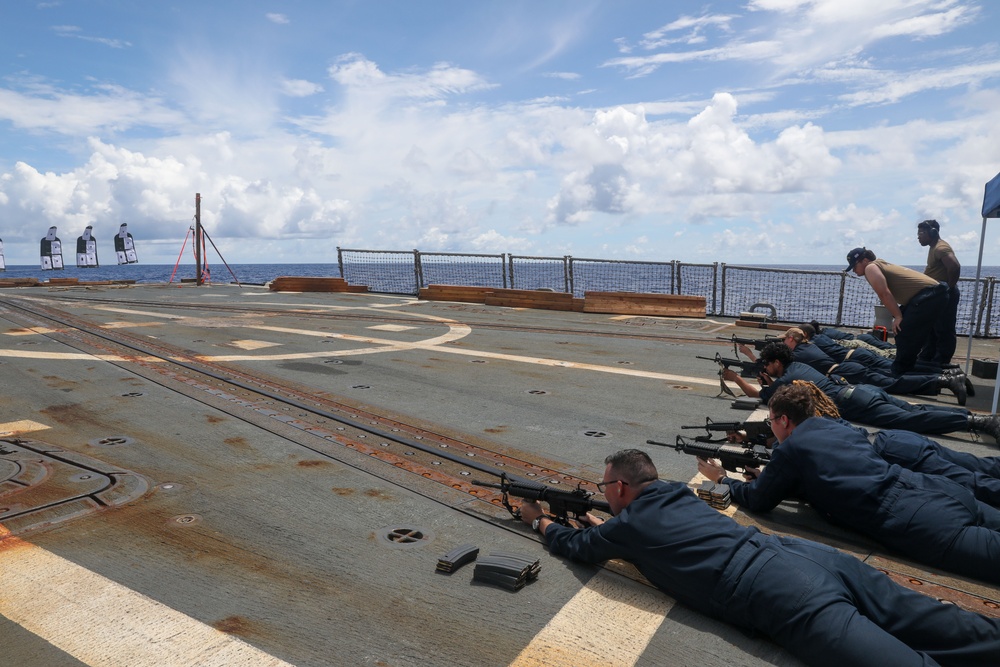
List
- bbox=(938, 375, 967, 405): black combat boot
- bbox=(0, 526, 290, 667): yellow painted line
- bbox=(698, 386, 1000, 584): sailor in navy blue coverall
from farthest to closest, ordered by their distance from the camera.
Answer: bbox=(938, 375, 967, 405): black combat boot → bbox=(698, 386, 1000, 584): sailor in navy blue coverall → bbox=(0, 526, 290, 667): yellow painted line

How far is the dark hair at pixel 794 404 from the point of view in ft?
14.7

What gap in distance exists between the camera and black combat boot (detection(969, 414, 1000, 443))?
20.5 feet

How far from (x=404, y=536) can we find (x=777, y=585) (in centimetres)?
232

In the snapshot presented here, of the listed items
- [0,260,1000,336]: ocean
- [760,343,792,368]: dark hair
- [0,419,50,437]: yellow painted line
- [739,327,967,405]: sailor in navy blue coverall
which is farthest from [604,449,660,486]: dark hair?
[0,260,1000,336]: ocean

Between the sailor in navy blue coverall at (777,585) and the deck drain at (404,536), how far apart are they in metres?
1.06

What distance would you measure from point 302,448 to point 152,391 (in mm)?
3262

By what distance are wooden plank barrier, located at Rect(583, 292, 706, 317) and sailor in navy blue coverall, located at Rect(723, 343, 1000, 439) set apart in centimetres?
1017

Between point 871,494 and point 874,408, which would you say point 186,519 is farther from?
point 874,408

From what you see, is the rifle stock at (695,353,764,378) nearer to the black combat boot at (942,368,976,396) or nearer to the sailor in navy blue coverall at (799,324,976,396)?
the sailor in navy blue coverall at (799,324,976,396)

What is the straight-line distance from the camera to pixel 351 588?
359cm

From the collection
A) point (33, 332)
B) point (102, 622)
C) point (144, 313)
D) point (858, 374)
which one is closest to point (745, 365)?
point (858, 374)

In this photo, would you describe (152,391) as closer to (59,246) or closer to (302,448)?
(302,448)

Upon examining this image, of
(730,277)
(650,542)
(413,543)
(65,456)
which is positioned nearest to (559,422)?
(413,543)

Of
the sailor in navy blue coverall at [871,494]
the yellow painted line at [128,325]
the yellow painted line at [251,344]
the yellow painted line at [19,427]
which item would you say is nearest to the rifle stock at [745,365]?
the sailor in navy blue coverall at [871,494]
